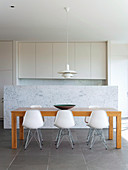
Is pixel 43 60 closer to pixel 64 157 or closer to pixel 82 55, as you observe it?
pixel 82 55

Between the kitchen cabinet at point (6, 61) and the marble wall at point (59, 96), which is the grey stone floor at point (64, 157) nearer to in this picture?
the marble wall at point (59, 96)

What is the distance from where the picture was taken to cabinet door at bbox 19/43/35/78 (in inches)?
306

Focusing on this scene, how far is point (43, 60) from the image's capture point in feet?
25.5

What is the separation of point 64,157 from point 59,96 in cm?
271

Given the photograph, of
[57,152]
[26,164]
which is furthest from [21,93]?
[26,164]

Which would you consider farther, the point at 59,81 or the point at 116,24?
the point at 59,81

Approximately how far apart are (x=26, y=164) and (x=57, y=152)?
80 cm

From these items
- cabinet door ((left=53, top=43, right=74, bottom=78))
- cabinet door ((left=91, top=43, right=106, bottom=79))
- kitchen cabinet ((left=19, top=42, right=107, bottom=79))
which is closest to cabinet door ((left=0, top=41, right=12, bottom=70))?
kitchen cabinet ((left=19, top=42, right=107, bottom=79))

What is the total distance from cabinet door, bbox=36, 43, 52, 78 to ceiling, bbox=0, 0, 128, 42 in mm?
335

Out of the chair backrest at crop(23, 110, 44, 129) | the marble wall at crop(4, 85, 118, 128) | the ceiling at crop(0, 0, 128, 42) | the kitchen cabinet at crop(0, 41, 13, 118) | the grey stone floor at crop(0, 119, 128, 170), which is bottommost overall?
the grey stone floor at crop(0, 119, 128, 170)

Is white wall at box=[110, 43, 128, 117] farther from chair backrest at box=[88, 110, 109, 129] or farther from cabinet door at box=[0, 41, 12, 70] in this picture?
chair backrest at box=[88, 110, 109, 129]

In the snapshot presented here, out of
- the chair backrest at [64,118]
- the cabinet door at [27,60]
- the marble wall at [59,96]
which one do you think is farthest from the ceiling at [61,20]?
the chair backrest at [64,118]

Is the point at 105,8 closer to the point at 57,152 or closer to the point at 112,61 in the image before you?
the point at 57,152

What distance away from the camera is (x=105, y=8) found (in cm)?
448
